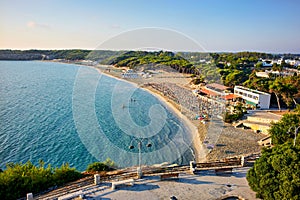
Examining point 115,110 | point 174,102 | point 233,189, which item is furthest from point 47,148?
point 174,102

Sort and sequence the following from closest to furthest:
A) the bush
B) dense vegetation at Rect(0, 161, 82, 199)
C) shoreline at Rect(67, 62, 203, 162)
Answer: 1. dense vegetation at Rect(0, 161, 82, 199)
2. the bush
3. shoreline at Rect(67, 62, 203, 162)

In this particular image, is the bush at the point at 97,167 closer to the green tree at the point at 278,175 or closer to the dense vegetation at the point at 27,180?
the dense vegetation at the point at 27,180

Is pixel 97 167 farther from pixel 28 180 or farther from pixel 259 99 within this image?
pixel 259 99

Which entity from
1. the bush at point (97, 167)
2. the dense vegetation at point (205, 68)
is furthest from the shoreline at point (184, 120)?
the bush at point (97, 167)

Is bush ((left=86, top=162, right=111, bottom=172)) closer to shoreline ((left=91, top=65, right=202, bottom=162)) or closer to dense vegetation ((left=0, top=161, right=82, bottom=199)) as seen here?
dense vegetation ((left=0, top=161, right=82, bottom=199))

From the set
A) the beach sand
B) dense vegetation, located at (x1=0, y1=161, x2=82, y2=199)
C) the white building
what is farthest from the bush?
the white building

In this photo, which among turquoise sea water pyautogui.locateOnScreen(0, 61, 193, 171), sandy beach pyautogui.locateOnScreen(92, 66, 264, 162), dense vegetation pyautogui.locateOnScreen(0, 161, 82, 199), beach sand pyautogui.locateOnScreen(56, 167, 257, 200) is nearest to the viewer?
beach sand pyautogui.locateOnScreen(56, 167, 257, 200)
